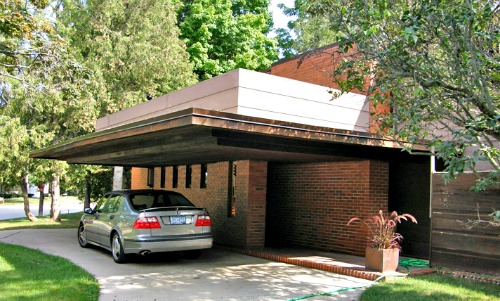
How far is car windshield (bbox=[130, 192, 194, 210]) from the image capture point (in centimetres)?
1004

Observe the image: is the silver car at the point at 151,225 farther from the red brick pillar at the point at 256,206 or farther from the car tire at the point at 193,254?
the red brick pillar at the point at 256,206

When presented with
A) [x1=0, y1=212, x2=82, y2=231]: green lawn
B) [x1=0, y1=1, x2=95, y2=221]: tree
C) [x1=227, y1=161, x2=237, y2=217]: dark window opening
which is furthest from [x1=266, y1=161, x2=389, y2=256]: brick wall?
[x1=0, y1=212, x2=82, y2=231]: green lawn

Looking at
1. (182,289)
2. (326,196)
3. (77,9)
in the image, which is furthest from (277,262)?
(77,9)

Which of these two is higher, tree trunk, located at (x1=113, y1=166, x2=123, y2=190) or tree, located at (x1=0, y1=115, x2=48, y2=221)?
tree, located at (x1=0, y1=115, x2=48, y2=221)

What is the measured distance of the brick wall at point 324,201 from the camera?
10.6 meters

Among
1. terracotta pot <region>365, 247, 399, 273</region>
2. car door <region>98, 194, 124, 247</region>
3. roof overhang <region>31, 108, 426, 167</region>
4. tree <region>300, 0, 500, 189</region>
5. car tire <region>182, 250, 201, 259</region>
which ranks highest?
tree <region>300, 0, 500, 189</region>

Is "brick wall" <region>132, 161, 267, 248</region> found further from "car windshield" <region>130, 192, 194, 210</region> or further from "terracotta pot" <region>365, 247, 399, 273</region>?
"terracotta pot" <region>365, 247, 399, 273</region>

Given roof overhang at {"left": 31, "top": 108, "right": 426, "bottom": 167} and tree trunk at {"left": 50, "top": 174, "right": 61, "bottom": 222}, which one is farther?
tree trunk at {"left": 50, "top": 174, "right": 61, "bottom": 222}

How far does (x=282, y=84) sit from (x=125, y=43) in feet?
43.1

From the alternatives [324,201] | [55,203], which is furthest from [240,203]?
[55,203]

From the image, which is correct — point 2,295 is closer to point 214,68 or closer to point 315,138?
point 315,138

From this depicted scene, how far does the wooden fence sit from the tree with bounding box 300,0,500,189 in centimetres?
A: 166

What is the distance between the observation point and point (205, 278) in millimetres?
8391

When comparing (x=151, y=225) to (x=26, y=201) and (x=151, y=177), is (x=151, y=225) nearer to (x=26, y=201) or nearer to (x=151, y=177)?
(x=151, y=177)
